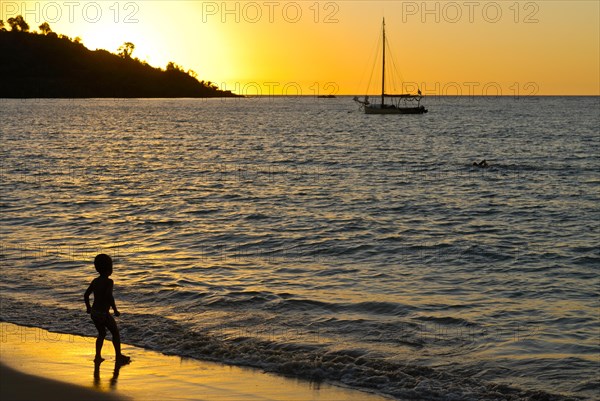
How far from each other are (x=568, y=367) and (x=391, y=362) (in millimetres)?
2550

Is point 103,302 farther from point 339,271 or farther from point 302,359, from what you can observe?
point 339,271

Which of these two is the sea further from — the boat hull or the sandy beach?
the boat hull

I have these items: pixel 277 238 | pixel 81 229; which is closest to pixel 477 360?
pixel 277 238

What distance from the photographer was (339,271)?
1862 centimetres

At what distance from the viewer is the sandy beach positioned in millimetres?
9523

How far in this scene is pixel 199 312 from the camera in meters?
14.6

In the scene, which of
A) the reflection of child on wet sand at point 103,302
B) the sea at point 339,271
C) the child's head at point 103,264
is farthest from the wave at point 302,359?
the child's head at point 103,264

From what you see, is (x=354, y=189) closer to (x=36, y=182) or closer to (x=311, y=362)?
(x=36, y=182)

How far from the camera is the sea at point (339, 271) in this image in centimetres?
1186

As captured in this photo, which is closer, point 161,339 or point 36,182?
point 161,339

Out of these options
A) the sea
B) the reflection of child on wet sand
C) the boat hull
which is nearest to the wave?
the sea

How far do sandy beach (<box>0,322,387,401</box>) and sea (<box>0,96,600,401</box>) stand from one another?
53cm

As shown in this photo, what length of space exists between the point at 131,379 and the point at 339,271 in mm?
8995

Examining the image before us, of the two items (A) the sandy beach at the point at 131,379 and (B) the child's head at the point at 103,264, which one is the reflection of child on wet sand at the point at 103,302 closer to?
(B) the child's head at the point at 103,264
